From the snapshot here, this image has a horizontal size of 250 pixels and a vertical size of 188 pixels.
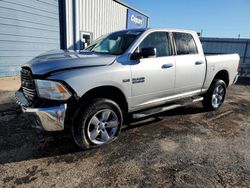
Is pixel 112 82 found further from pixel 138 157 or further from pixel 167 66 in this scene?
pixel 167 66

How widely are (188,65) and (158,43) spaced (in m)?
0.87

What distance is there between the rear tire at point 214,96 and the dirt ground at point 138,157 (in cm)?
85

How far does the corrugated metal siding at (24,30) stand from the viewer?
28.5 ft

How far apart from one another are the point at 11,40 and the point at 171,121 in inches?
282

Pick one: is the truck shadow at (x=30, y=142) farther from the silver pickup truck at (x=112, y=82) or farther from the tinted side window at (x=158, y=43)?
the tinted side window at (x=158, y=43)

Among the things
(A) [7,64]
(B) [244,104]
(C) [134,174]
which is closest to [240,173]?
(C) [134,174]

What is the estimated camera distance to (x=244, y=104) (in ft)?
23.5

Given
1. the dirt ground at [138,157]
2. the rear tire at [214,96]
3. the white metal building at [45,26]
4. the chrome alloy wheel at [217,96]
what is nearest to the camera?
the dirt ground at [138,157]

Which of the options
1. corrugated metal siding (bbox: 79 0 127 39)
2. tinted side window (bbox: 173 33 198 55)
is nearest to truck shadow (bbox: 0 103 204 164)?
tinted side window (bbox: 173 33 198 55)

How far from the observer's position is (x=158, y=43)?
454 cm

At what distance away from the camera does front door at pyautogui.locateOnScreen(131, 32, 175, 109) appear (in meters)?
4.01

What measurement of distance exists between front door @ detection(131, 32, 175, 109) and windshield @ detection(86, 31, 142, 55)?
0.25m

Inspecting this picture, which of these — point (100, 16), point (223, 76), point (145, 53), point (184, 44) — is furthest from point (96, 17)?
point (145, 53)

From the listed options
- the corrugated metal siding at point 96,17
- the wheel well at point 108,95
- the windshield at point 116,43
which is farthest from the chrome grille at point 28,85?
the corrugated metal siding at point 96,17
